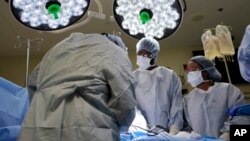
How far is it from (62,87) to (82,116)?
16cm

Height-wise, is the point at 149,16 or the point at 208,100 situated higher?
the point at 149,16

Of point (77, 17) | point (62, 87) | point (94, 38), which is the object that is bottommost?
point (62, 87)

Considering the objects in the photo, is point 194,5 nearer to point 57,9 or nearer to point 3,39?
point 57,9

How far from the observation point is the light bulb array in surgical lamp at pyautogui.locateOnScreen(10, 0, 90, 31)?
1568 millimetres

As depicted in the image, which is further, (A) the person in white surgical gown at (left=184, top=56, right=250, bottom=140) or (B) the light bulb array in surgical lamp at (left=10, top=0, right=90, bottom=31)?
(A) the person in white surgical gown at (left=184, top=56, right=250, bottom=140)

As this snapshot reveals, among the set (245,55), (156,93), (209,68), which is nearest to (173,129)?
(156,93)

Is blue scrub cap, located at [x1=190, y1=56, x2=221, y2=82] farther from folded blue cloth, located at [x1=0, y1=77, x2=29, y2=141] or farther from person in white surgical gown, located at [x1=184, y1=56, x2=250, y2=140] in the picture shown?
folded blue cloth, located at [x1=0, y1=77, x2=29, y2=141]

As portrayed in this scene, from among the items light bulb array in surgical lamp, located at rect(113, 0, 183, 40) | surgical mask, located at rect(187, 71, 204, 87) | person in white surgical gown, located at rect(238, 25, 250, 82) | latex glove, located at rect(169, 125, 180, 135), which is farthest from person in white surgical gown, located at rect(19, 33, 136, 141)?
A: surgical mask, located at rect(187, 71, 204, 87)

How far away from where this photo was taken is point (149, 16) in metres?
1.61

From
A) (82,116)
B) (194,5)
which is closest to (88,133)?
(82,116)

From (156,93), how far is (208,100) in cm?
42

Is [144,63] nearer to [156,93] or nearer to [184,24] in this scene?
[156,93]

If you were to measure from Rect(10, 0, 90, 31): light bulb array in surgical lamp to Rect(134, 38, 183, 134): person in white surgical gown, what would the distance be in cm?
61

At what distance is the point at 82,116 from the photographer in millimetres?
1068
